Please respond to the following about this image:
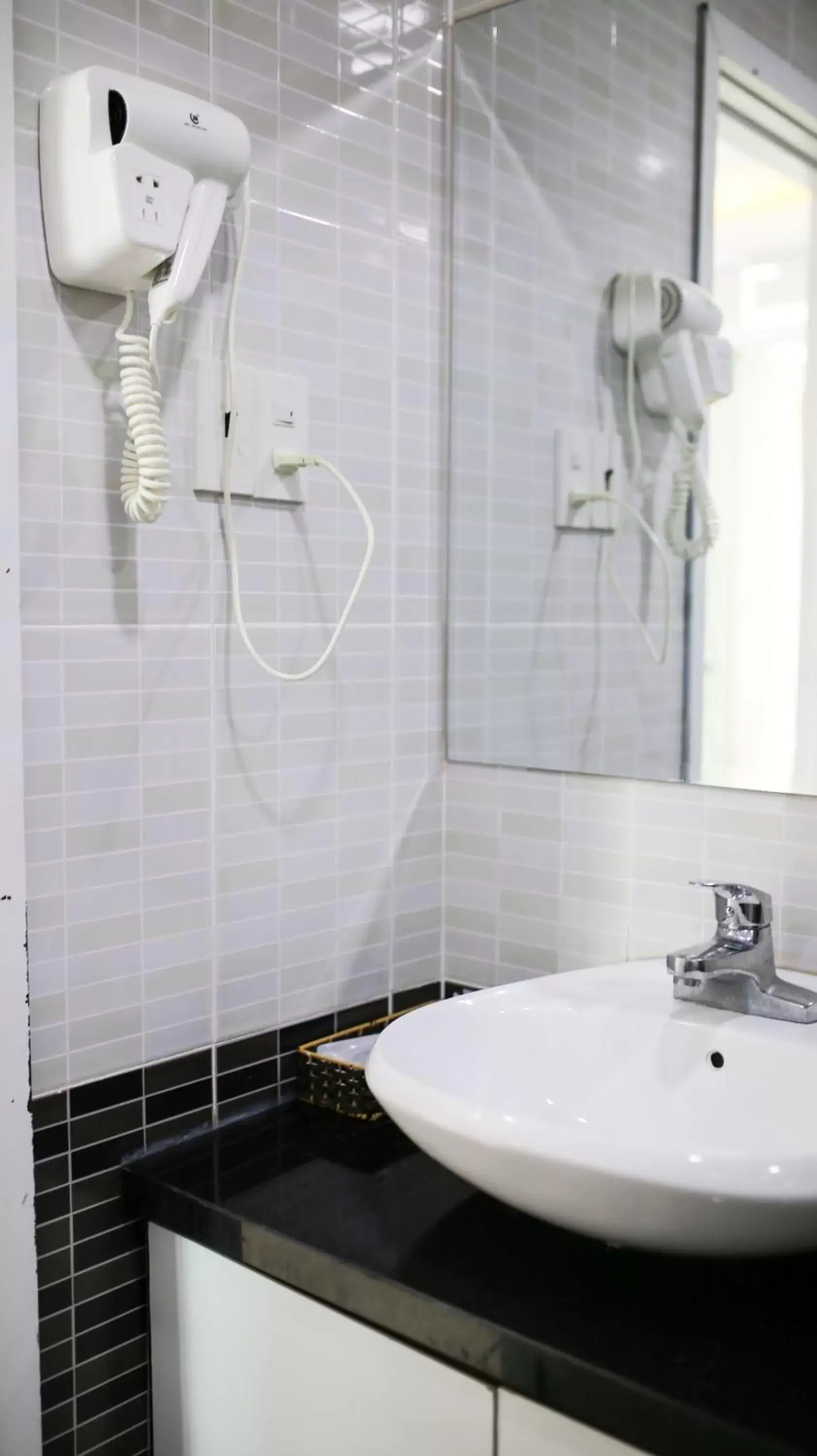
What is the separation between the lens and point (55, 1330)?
110cm

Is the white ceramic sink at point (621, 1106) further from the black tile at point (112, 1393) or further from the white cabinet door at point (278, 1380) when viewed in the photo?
the black tile at point (112, 1393)

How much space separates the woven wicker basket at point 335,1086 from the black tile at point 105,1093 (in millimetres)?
193

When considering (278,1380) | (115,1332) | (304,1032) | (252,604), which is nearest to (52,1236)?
(115,1332)

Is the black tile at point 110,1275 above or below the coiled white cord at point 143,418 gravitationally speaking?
below

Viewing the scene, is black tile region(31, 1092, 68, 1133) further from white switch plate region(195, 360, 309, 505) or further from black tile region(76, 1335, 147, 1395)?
white switch plate region(195, 360, 309, 505)

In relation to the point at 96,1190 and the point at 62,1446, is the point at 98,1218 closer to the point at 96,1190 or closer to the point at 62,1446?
the point at 96,1190

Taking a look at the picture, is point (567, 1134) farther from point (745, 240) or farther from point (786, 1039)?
point (745, 240)

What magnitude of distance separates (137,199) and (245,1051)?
821mm

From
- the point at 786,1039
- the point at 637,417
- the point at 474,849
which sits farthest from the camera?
the point at 474,849

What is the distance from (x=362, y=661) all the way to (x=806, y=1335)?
0.80 meters

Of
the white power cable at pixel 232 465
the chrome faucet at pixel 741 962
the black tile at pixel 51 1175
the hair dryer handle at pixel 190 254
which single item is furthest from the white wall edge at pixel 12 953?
the chrome faucet at pixel 741 962

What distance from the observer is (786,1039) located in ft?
3.48

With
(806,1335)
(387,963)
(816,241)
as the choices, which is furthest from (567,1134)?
(816,241)

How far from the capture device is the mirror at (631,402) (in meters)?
1.25
